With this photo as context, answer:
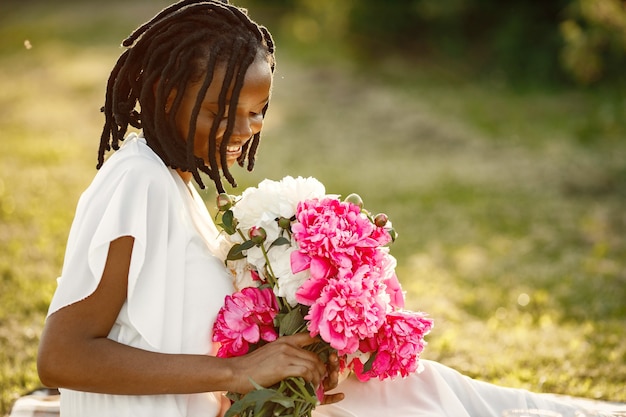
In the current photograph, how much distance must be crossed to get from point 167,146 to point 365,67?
16886mm

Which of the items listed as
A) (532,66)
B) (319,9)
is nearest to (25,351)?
(532,66)

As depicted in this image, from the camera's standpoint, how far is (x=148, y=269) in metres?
2.38

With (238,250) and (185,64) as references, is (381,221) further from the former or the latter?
(185,64)

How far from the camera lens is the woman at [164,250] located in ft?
7.57

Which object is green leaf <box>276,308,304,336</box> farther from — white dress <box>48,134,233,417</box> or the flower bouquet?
white dress <box>48,134,233,417</box>

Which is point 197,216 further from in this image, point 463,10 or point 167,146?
point 463,10

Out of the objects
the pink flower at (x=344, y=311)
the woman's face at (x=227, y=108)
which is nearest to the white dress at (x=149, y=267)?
the woman's face at (x=227, y=108)

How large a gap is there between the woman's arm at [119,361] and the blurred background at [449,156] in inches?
89.1

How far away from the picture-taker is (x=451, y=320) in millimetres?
6168

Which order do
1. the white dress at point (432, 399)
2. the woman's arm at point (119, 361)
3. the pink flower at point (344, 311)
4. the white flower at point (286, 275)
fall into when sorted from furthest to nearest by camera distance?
the white dress at point (432, 399), the white flower at point (286, 275), the pink flower at point (344, 311), the woman's arm at point (119, 361)

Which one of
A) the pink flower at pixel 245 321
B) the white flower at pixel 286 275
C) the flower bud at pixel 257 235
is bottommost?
the pink flower at pixel 245 321

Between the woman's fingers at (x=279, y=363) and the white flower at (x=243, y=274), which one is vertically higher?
the white flower at (x=243, y=274)

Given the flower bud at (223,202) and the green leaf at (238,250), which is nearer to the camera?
the green leaf at (238,250)

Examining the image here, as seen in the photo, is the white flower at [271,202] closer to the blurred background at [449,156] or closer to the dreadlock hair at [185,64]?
the dreadlock hair at [185,64]
